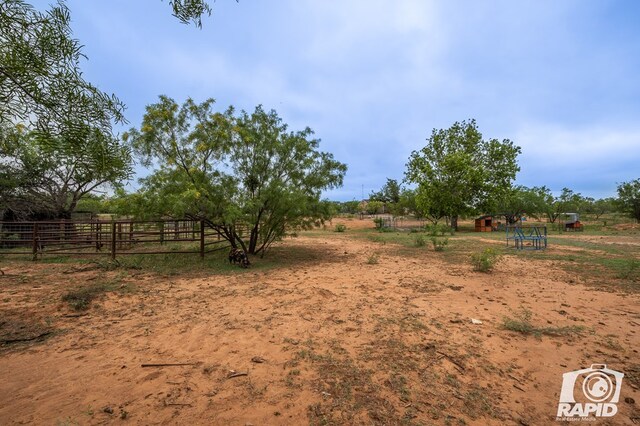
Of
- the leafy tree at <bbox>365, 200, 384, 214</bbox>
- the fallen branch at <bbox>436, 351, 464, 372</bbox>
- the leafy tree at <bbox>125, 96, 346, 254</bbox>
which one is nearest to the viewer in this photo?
the fallen branch at <bbox>436, 351, 464, 372</bbox>

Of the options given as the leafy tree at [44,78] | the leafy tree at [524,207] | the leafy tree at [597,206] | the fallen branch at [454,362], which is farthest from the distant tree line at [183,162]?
the leafy tree at [597,206]

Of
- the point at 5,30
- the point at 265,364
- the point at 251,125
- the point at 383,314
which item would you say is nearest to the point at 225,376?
the point at 265,364

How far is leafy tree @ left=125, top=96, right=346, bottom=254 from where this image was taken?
380 inches

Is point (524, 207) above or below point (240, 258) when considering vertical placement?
above

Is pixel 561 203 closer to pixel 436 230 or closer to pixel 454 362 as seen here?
pixel 436 230

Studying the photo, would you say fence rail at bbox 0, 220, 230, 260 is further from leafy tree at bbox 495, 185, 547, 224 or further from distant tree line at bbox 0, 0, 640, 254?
leafy tree at bbox 495, 185, 547, 224

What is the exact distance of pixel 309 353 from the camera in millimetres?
3646

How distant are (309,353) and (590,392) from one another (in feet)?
9.47

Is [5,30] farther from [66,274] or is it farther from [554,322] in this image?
[66,274]

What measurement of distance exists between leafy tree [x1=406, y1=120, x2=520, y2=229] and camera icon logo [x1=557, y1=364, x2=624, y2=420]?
2814cm

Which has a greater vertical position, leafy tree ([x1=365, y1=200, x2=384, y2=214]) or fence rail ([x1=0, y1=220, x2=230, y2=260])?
leafy tree ([x1=365, y1=200, x2=384, y2=214])

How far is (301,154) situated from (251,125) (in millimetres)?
2116

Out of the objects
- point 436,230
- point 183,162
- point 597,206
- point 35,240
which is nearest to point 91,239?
point 35,240

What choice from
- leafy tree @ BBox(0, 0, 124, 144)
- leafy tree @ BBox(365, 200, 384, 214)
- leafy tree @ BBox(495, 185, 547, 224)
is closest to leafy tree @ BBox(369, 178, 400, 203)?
leafy tree @ BBox(365, 200, 384, 214)
